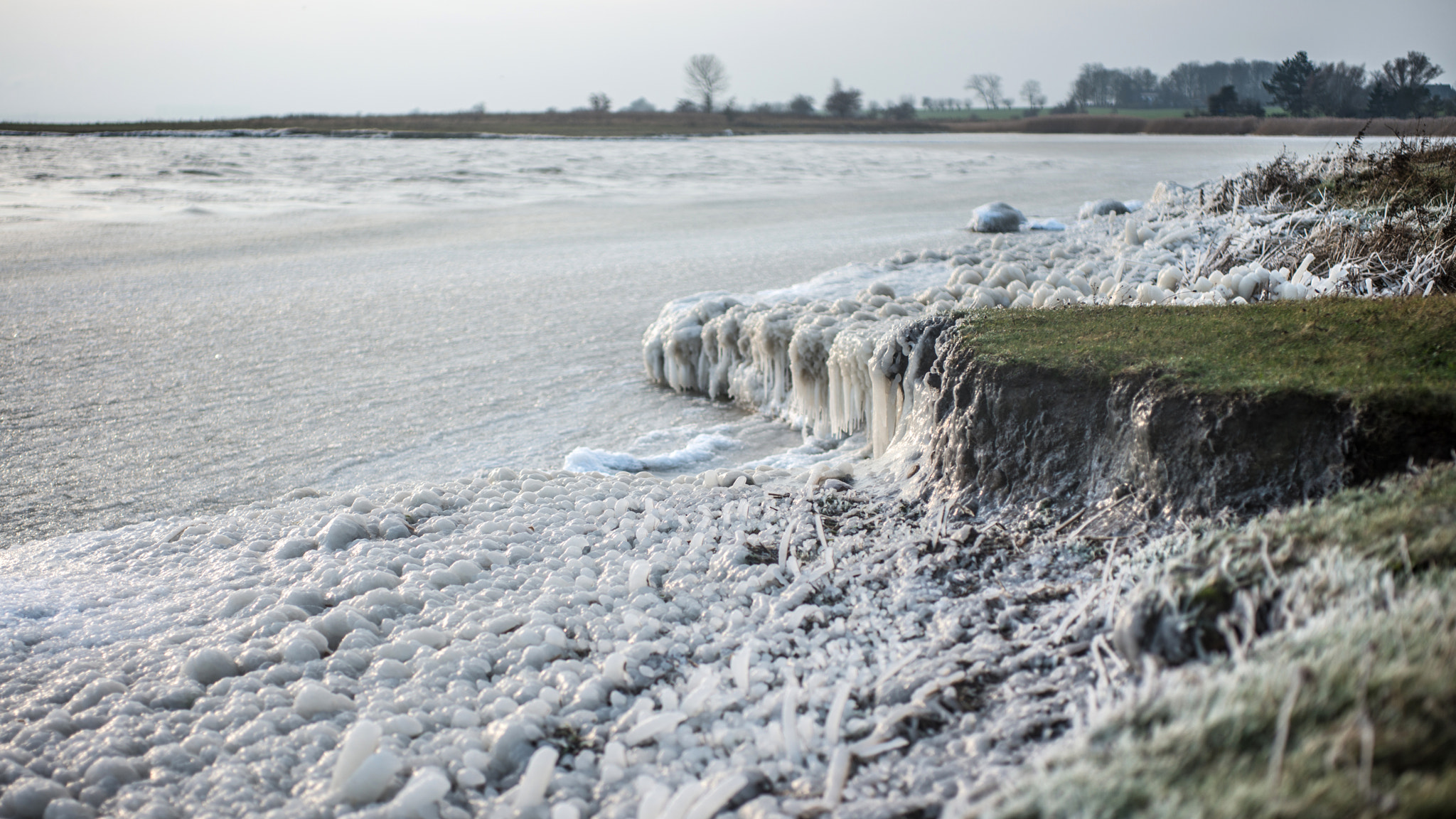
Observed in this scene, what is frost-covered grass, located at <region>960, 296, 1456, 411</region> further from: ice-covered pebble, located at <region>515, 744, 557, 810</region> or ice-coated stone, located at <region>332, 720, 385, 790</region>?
ice-coated stone, located at <region>332, 720, 385, 790</region>

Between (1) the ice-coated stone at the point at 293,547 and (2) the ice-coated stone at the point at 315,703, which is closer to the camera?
(2) the ice-coated stone at the point at 315,703

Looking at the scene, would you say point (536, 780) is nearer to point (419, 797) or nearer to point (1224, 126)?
point (419, 797)

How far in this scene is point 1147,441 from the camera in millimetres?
1968

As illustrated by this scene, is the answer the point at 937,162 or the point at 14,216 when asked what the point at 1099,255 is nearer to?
the point at 14,216

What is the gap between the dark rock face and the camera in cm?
168

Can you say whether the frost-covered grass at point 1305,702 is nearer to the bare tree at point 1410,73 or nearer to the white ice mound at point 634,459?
the white ice mound at point 634,459

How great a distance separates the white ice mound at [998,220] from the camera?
8844 millimetres

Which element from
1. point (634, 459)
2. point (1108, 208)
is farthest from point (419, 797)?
point (1108, 208)

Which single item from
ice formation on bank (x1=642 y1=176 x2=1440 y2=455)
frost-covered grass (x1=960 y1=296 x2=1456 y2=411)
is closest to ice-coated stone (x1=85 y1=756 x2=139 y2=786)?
frost-covered grass (x1=960 y1=296 x2=1456 y2=411)

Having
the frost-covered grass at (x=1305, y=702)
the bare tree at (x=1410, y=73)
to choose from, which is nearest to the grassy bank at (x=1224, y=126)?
the bare tree at (x=1410, y=73)

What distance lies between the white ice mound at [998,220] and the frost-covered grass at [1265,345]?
6.50m

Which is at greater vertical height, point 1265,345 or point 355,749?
point 1265,345

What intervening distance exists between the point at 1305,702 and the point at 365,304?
670 centimetres

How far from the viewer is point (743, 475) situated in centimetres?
286
